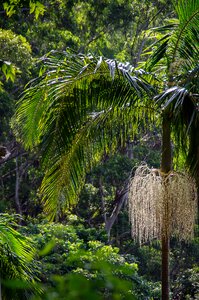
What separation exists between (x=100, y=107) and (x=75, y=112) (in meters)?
0.30

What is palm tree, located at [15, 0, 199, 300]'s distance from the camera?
6539mm

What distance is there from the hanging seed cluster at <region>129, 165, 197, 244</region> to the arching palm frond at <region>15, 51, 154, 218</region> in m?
0.72

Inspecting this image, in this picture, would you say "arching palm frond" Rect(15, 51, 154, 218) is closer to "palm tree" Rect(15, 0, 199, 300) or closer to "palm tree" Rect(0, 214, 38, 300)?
"palm tree" Rect(15, 0, 199, 300)

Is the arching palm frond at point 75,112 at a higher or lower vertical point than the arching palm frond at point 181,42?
lower

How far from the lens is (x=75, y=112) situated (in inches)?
268

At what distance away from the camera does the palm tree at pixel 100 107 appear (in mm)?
6539

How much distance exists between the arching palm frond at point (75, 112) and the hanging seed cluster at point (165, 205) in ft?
2.37

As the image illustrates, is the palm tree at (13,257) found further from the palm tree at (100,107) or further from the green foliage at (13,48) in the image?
the green foliage at (13,48)

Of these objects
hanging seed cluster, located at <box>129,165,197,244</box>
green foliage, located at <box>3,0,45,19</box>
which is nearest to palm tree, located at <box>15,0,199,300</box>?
hanging seed cluster, located at <box>129,165,197,244</box>

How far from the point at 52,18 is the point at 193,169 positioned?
9.81 m

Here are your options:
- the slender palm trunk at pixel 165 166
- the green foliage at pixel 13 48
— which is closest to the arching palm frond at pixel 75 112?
the slender palm trunk at pixel 165 166

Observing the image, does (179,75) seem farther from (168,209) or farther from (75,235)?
(75,235)

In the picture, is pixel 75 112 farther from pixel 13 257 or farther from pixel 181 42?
pixel 13 257

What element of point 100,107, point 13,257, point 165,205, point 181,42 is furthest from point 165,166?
point 13,257
